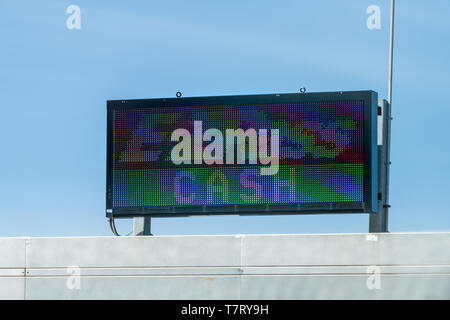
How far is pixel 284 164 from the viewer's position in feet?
59.7

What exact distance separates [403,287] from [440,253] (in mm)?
890

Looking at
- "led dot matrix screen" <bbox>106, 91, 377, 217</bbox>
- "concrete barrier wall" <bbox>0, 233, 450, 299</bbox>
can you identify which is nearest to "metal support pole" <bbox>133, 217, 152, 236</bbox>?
"led dot matrix screen" <bbox>106, 91, 377, 217</bbox>

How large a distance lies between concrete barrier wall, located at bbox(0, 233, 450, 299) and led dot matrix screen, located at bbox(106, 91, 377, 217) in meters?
1.00

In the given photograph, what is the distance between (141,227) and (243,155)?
8.26 feet

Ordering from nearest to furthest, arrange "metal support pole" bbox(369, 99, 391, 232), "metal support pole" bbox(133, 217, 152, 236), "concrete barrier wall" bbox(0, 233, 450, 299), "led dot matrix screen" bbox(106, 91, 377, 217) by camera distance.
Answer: "concrete barrier wall" bbox(0, 233, 450, 299)
"led dot matrix screen" bbox(106, 91, 377, 217)
"metal support pole" bbox(369, 99, 391, 232)
"metal support pole" bbox(133, 217, 152, 236)

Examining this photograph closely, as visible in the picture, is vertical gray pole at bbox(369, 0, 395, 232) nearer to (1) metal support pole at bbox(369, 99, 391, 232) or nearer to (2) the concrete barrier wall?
(1) metal support pole at bbox(369, 99, 391, 232)

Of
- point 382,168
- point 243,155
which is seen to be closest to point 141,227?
point 243,155

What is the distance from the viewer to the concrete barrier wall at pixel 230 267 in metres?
16.8

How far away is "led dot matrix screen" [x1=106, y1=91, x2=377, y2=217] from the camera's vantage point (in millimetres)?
18078

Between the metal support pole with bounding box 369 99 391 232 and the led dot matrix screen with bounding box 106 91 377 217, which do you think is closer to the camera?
the led dot matrix screen with bounding box 106 91 377 217

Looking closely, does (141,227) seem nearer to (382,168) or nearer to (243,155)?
(243,155)

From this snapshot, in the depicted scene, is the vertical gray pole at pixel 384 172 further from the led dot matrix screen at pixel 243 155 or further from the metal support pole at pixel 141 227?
the metal support pole at pixel 141 227

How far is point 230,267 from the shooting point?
57.3 feet
